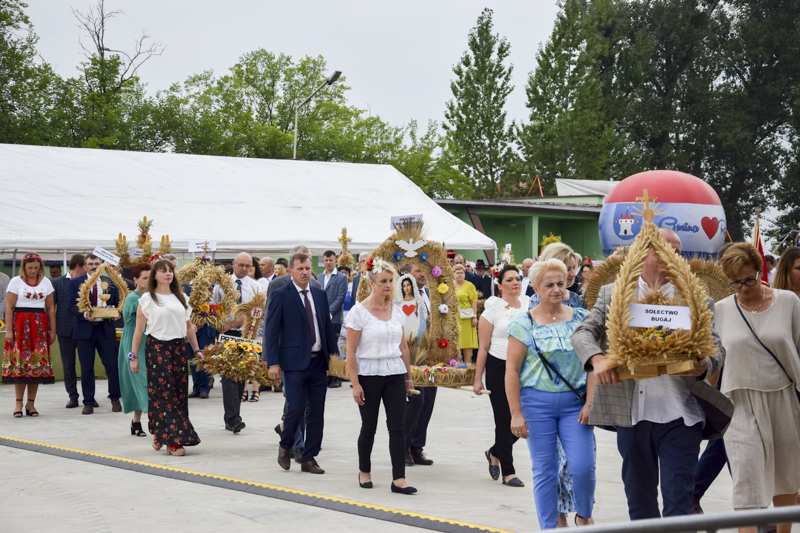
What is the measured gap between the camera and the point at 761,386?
533 centimetres

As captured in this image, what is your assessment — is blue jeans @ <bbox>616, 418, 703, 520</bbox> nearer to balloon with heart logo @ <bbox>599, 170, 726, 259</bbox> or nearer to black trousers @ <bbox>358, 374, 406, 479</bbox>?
black trousers @ <bbox>358, 374, 406, 479</bbox>

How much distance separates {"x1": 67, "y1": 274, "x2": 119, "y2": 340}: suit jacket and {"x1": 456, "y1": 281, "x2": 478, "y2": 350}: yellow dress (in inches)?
190

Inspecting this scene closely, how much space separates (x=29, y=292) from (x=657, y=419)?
376 inches

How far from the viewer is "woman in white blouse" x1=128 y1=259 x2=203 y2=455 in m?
9.12

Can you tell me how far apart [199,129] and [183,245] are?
2703cm

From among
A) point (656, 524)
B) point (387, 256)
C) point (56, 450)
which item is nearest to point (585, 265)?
point (387, 256)

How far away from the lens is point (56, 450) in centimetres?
918

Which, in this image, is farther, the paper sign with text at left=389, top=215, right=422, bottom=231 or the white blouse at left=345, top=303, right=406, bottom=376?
the paper sign with text at left=389, top=215, right=422, bottom=231

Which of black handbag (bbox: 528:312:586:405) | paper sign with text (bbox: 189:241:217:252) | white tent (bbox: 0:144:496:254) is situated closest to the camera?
black handbag (bbox: 528:312:586:405)

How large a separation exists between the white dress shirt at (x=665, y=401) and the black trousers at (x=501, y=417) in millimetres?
2866

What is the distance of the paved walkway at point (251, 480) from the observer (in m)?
6.32

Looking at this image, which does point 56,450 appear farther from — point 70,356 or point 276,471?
point 70,356

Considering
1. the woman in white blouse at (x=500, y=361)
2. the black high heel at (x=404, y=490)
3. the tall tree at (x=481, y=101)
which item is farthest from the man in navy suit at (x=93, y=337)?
the tall tree at (x=481, y=101)

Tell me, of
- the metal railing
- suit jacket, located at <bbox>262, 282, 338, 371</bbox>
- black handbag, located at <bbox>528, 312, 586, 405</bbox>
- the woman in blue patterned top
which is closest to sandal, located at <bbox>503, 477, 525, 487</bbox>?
suit jacket, located at <bbox>262, 282, 338, 371</bbox>
